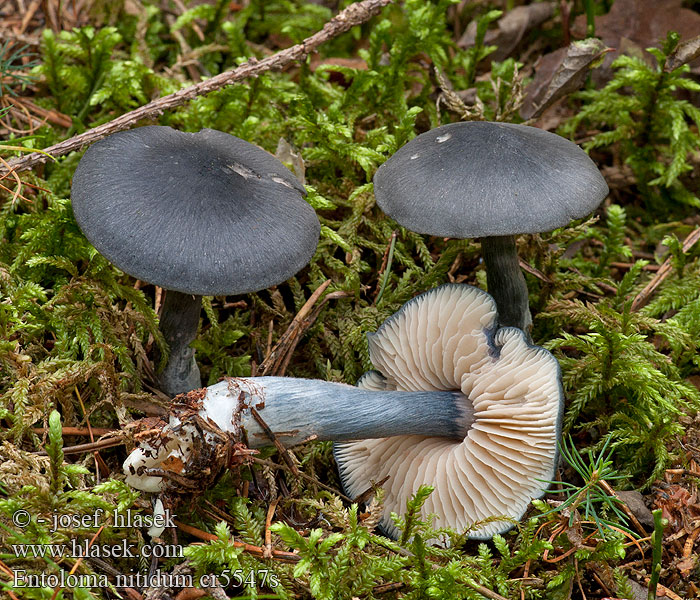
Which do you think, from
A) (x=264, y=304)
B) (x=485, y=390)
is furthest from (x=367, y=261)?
(x=485, y=390)

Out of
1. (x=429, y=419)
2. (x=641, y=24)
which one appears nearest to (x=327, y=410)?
(x=429, y=419)

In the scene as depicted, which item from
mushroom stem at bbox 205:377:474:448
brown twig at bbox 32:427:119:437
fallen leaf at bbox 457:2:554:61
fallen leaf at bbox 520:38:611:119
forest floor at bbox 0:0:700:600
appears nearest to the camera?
forest floor at bbox 0:0:700:600

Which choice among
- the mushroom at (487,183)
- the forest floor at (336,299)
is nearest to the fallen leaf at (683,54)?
the forest floor at (336,299)

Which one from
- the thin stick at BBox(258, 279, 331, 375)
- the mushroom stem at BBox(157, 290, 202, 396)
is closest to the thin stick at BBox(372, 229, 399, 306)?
the thin stick at BBox(258, 279, 331, 375)

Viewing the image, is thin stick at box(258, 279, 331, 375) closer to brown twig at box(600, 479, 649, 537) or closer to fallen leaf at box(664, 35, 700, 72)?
brown twig at box(600, 479, 649, 537)

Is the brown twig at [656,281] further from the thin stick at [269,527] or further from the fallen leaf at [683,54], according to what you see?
the thin stick at [269,527]
